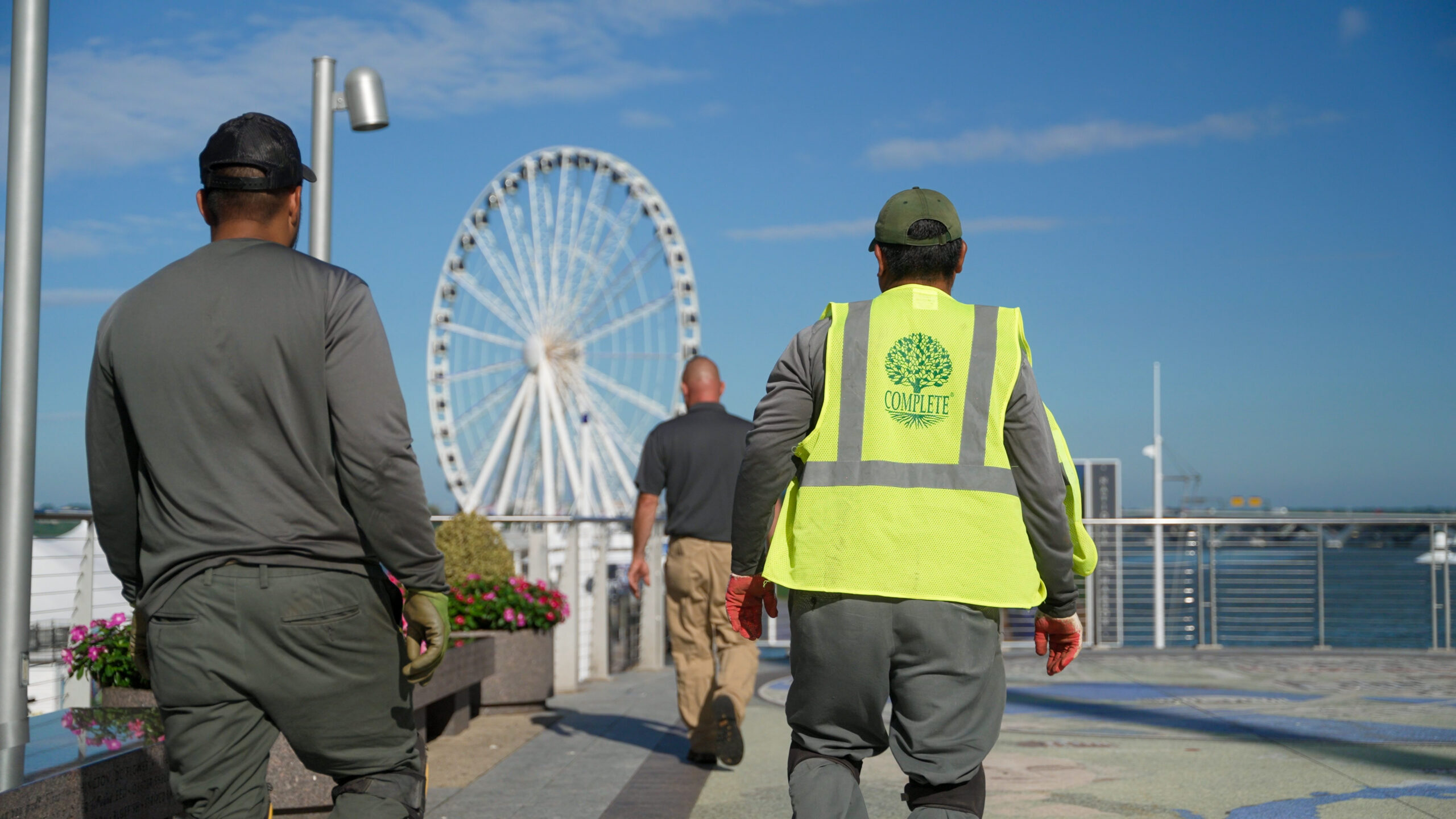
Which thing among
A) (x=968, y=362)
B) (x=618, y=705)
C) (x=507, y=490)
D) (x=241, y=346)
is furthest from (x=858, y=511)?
(x=507, y=490)

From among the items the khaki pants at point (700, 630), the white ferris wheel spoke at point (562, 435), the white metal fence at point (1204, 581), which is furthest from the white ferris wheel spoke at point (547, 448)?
the khaki pants at point (700, 630)

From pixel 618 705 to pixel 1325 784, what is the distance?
3910 millimetres

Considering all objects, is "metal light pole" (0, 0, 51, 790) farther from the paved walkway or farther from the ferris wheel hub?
the ferris wheel hub

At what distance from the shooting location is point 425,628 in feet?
7.25

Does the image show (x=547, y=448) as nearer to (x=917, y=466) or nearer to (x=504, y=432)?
(x=504, y=432)

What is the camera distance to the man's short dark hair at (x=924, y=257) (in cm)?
269

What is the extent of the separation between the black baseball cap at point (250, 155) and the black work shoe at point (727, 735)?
10.5 feet

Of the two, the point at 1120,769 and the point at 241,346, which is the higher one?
the point at 241,346

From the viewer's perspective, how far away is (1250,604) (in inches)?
394

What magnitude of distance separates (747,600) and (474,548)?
14.7ft

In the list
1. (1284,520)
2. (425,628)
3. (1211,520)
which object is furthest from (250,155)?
(1284,520)

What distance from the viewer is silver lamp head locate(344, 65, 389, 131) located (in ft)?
21.2

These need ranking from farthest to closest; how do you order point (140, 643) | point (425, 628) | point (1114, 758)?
point (1114, 758), point (140, 643), point (425, 628)

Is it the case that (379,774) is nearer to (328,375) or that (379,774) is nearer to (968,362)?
(328,375)
